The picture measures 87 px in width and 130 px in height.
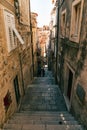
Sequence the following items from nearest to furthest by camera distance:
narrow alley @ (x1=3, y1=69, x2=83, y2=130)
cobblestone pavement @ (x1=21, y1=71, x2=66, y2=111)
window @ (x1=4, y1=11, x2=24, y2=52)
Answer: window @ (x1=4, y1=11, x2=24, y2=52) → narrow alley @ (x1=3, y1=69, x2=83, y2=130) → cobblestone pavement @ (x1=21, y1=71, x2=66, y2=111)

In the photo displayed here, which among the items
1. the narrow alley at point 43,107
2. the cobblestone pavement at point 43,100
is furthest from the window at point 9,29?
the cobblestone pavement at point 43,100

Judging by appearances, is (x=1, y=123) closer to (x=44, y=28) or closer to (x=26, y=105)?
(x=26, y=105)

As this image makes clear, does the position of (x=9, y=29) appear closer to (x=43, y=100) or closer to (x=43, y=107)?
(x=43, y=107)

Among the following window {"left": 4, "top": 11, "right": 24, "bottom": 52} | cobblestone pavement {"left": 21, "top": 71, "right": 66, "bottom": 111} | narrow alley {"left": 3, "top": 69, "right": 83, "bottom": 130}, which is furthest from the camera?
cobblestone pavement {"left": 21, "top": 71, "right": 66, "bottom": 111}

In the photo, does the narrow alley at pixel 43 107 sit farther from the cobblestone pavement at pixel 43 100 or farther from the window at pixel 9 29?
the window at pixel 9 29

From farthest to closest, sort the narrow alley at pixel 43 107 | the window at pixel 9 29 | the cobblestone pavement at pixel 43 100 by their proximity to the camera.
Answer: the cobblestone pavement at pixel 43 100 < the narrow alley at pixel 43 107 < the window at pixel 9 29

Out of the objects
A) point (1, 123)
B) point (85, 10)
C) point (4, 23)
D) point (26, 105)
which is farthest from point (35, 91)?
point (85, 10)

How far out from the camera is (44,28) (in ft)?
77.9

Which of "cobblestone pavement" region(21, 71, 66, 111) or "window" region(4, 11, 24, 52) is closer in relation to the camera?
"window" region(4, 11, 24, 52)

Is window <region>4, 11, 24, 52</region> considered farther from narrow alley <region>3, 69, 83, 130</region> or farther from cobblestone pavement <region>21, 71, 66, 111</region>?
cobblestone pavement <region>21, 71, 66, 111</region>

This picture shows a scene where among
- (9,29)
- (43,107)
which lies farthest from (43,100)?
(9,29)

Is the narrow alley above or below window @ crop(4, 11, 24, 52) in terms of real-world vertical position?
below

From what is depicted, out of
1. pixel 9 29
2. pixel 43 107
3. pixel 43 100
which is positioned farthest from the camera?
pixel 43 100

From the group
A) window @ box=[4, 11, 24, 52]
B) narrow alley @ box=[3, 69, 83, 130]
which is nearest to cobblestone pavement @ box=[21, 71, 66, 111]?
A: narrow alley @ box=[3, 69, 83, 130]
